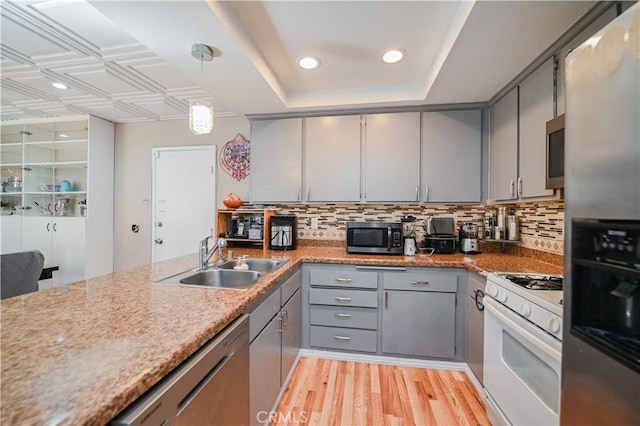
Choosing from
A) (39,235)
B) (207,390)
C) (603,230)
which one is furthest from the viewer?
(39,235)

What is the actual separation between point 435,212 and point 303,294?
158 cm

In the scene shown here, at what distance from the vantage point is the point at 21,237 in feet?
11.0

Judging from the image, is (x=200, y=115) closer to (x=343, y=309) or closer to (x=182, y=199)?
(x=343, y=309)

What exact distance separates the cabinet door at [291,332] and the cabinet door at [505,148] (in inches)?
73.8

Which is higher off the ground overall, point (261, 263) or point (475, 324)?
point (261, 263)

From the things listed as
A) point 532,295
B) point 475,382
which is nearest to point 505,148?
point 532,295

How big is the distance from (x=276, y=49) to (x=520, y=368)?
2365mm

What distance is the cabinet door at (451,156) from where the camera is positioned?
7.82 feet

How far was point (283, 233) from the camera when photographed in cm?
265

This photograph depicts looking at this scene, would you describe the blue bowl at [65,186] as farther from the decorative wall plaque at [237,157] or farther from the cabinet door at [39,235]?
the decorative wall plaque at [237,157]

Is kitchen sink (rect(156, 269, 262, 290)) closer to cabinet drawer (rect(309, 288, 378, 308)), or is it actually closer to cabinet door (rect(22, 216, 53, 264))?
cabinet drawer (rect(309, 288, 378, 308))

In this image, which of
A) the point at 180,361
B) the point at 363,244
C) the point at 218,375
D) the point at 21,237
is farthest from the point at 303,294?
the point at 21,237

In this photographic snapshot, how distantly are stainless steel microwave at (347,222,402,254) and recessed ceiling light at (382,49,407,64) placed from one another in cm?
130

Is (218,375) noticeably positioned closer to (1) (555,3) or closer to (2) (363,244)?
(2) (363,244)
